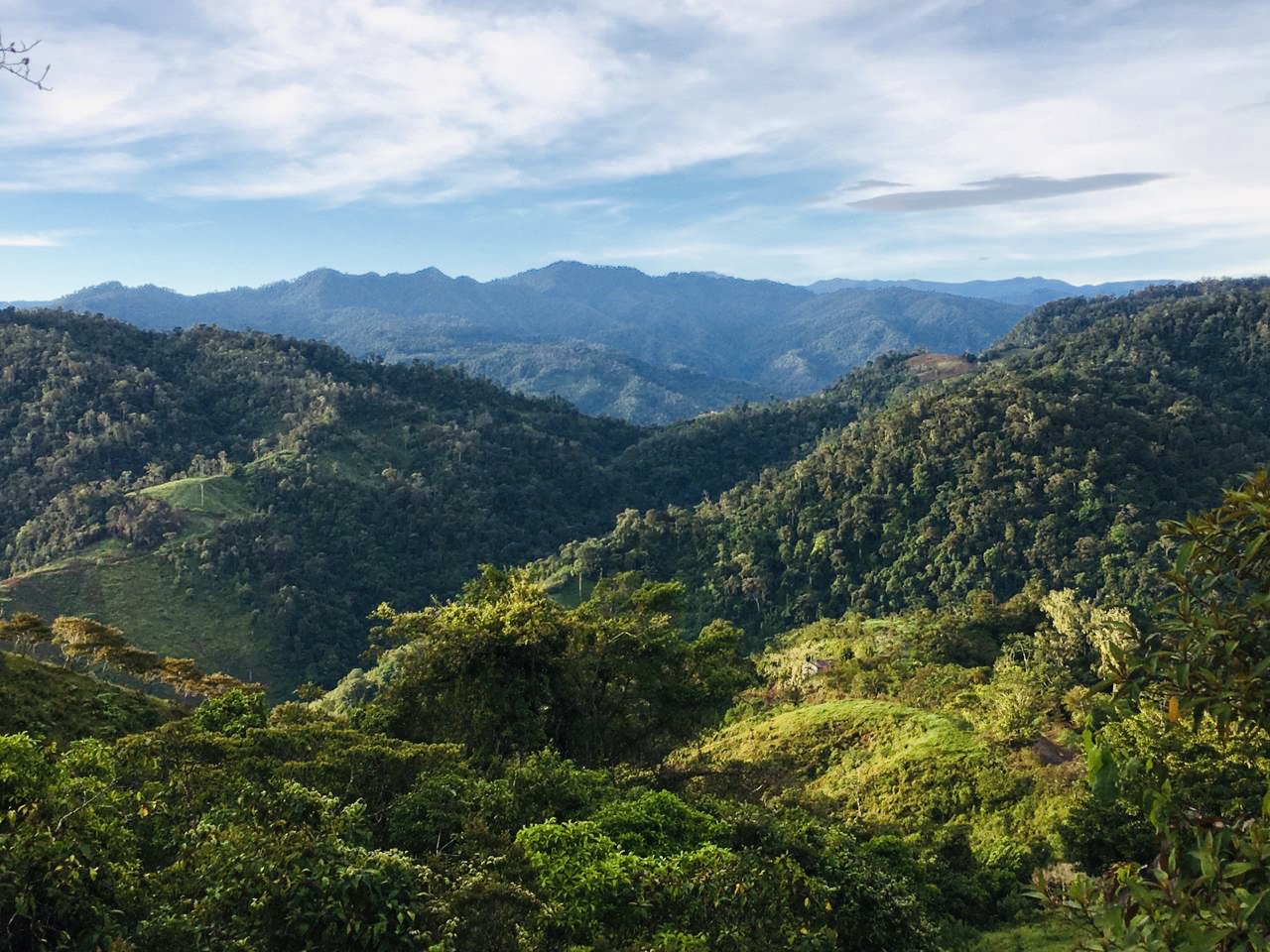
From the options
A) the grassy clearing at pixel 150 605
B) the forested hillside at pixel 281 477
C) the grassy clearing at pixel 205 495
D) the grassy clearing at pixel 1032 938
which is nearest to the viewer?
the grassy clearing at pixel 1032 938

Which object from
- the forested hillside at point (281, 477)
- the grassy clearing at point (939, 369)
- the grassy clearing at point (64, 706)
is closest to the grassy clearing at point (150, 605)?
the forested hillside at point (281, 477)

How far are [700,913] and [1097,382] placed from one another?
11087 centimetres

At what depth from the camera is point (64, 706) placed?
70.7 ft

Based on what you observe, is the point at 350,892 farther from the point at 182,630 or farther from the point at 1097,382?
the point at 1097,382

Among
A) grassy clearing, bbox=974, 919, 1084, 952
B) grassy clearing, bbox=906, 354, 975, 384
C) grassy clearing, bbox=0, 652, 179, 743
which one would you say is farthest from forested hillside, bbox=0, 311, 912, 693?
grassy clearing, bbox=974, 919, 1084, 952

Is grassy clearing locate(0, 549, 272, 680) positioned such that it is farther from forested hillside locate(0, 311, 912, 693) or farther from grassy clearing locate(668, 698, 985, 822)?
grassy clearing locate(668, 698, 985, 822)

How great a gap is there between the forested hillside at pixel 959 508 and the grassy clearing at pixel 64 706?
6799 cm

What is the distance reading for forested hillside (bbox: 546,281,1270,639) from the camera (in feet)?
258

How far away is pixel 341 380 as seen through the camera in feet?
497

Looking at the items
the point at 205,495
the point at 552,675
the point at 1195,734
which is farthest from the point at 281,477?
the point at 1195,734

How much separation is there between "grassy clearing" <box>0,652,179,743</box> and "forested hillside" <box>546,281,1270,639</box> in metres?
68.0

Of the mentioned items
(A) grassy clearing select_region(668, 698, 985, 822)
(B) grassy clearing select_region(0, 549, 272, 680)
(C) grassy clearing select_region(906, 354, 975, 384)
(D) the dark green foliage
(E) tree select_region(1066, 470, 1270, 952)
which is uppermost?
(C) grassy clearing select_region(906, 354, 975, 384)

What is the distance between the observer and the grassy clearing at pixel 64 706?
64.3 feet

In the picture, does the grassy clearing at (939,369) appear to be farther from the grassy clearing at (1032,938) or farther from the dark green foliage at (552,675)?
the grassy clearing at (1032,938)
